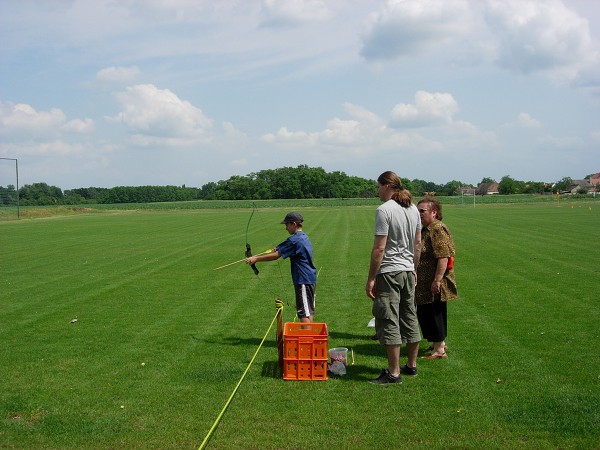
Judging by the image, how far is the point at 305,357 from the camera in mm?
6281

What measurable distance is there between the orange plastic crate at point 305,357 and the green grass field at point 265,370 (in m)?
0.10

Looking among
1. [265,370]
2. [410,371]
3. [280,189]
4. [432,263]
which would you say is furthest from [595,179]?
[265,370]

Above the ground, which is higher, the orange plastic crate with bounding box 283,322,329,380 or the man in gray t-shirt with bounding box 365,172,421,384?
the man in gray t-shirt with bounding box 365,172,421,384

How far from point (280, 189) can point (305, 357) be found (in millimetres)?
118688

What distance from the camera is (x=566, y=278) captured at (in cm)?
1314

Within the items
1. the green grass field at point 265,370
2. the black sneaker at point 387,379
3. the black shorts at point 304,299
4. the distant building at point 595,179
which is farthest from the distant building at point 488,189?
the black sneaker at point 387,379

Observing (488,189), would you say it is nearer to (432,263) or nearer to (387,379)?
(432,263)

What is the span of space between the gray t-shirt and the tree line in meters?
94.9

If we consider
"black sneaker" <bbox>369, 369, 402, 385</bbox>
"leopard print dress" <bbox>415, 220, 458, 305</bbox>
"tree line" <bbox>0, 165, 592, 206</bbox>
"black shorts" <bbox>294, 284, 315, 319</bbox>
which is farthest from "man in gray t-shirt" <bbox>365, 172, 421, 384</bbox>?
"tree line" <bbox>0, 165, 592, 206</bbox>

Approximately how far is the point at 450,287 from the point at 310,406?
2505mm

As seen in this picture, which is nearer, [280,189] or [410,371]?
[410,371]

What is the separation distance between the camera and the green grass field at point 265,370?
16.1 feet

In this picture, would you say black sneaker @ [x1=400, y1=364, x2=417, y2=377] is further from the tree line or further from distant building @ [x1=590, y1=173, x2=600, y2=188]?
distant building @ [x1=590, y1=173, x2=600, y2=188]

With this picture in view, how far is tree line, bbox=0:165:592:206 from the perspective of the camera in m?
A: 122
